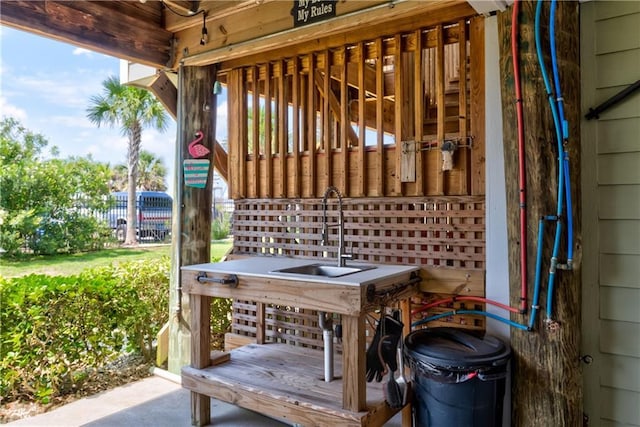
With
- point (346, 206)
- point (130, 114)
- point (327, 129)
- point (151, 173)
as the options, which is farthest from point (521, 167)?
point (151, 173)

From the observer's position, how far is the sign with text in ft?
8.53

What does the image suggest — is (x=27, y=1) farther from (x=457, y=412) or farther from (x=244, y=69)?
(x=457, y=412)

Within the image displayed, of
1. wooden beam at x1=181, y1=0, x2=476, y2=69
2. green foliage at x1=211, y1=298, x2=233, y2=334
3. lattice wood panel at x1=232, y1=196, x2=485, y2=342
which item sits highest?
wooden beam at x1=181, y1=0, x2=476, y2=69

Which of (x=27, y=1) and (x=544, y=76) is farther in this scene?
(x=27, y=1)

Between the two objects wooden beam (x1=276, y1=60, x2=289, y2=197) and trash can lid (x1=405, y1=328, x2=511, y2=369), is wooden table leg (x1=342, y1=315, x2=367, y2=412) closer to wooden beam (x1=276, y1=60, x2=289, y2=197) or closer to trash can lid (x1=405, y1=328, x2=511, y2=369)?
trash can lid (x1=405, y1=328, x2=511, y2=369)

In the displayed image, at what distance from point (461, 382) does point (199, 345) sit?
1.55 metres

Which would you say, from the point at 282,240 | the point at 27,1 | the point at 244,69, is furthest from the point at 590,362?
the point at 27,1

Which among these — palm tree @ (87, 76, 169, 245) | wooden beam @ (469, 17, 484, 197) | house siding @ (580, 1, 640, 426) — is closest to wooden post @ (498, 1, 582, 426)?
house siding @ (580, 1, 640, 426)

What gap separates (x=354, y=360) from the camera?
6.26ft

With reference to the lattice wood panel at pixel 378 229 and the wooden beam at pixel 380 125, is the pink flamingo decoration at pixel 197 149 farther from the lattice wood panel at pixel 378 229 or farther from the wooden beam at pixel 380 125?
the wooden beam at pixel 380 125

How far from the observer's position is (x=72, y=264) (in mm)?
8219

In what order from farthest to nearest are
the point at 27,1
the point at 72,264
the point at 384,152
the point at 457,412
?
the point at 72,264 < the point at 384,152 < the point at 27,1 < the point at 457,412

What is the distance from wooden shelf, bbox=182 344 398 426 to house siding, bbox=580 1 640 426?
3.66 feet

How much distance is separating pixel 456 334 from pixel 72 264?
844 centimetres
